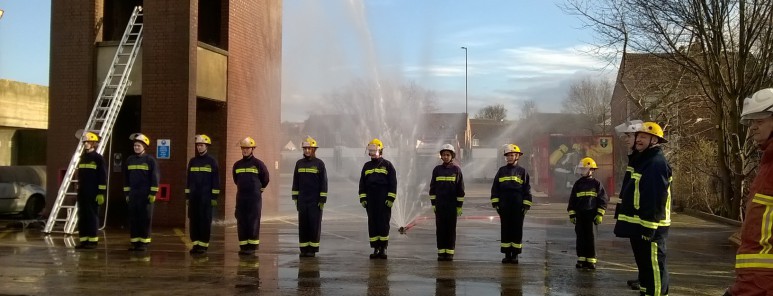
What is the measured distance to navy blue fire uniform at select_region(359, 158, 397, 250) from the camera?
10484 millimetres

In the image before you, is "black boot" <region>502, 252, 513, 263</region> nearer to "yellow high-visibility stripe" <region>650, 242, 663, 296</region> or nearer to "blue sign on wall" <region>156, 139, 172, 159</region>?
"yellow high-visibility stripe" <region>650, 242, 663, 296</region>

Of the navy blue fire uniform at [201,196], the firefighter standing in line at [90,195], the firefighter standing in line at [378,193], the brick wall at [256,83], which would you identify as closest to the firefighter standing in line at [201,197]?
the navy blue fire uniform at [201,196]

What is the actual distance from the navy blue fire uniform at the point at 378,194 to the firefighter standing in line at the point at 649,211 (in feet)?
14.5

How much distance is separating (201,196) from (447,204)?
12.6 feet

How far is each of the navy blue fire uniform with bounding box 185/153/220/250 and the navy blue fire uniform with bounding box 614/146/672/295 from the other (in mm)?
6547

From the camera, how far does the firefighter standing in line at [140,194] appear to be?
11109 mm

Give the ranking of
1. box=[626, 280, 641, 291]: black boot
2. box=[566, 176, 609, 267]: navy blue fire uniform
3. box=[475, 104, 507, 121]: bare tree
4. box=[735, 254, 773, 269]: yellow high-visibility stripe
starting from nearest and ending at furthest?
box=[735, 254, 773, 269]: yellow high-visibility stripe
box=[626, 280, 641, 291]: black boot
box=[566, 176, 609, 267]: navy blue fire uniform
box=[475, 104, 507, 121]: bare tree

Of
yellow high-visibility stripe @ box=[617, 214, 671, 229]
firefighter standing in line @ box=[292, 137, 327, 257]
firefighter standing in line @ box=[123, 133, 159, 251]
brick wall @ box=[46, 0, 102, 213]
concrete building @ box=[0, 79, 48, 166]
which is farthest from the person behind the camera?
concrete building @ box=[0, 79, 48, 166]

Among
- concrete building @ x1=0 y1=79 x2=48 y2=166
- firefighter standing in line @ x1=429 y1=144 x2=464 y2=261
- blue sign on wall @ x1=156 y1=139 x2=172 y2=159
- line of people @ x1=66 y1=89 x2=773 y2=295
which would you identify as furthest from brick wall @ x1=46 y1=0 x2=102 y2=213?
concrete building @ x1=0 y1=79 x2=48 y2=166

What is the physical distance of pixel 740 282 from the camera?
317 cm

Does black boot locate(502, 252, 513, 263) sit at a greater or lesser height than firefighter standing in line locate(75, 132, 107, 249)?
lesser

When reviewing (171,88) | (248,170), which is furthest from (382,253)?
(171,88)

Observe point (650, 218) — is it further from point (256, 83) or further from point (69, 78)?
point (69, 78)

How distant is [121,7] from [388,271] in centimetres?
1152
